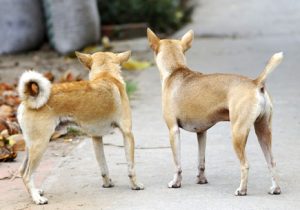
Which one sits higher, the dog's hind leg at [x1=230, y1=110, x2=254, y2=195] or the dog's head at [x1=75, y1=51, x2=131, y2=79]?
the dog's head at [x1=75, y1=51, x2=131, y2=79]

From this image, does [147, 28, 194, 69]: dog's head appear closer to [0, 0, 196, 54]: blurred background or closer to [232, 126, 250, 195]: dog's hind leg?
[232, 126, 250, 195]: dog's hind leg

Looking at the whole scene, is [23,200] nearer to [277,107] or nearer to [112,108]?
[112,108]

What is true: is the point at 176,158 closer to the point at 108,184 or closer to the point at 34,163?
the point at 108,184

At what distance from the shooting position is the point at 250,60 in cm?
1327

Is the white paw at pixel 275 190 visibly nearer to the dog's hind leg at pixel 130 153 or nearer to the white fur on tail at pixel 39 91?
the dog's hind leg at pixel 130 153

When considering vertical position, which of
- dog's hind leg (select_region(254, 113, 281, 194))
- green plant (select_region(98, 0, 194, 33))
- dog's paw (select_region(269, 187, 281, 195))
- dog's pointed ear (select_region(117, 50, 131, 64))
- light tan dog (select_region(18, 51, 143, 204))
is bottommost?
green plant (select_region(98, 0, 194, 33))

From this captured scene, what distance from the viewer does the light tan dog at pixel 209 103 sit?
645 cm

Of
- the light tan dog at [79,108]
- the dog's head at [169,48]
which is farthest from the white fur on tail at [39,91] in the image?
the dog's head at [169,48]

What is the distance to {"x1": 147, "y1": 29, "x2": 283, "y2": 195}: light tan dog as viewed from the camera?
6445 mm

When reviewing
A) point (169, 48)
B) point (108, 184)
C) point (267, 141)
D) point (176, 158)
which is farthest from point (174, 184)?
point (169, 48)

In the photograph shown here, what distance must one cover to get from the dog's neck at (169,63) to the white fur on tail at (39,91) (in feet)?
4.13

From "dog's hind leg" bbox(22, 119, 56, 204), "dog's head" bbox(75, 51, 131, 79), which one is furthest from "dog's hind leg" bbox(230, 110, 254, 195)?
"dog's hind leg" bbox(22, 119, 56, 204)

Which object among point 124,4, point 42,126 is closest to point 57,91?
point 42,126

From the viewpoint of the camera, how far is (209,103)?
6.80 m
